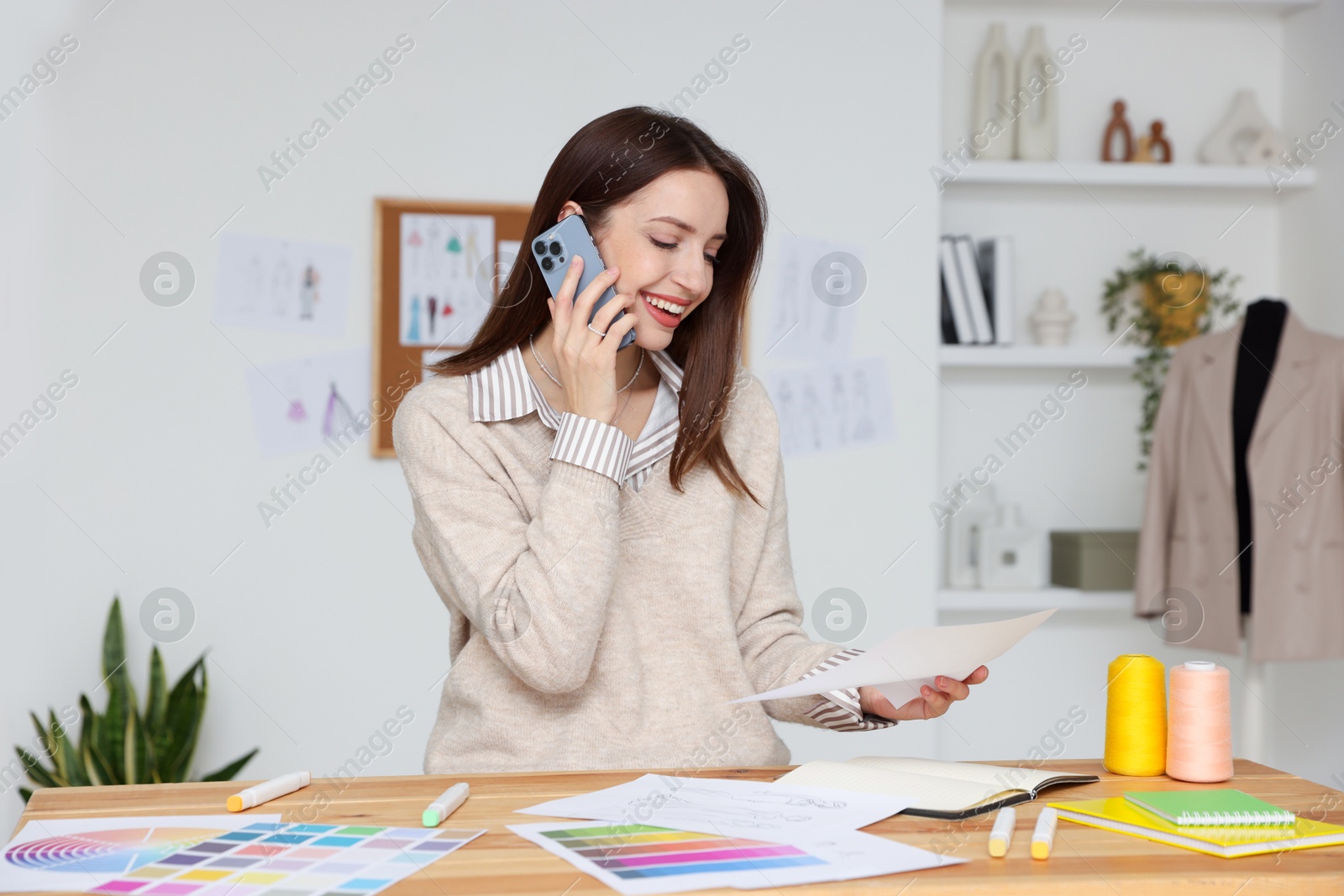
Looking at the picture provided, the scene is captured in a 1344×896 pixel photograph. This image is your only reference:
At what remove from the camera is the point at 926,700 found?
56.3 inches

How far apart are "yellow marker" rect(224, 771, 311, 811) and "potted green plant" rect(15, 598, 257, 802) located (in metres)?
1.76

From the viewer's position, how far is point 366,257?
124 inches

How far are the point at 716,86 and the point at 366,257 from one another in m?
1.07

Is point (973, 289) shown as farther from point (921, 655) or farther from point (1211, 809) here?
point (1211, 809)

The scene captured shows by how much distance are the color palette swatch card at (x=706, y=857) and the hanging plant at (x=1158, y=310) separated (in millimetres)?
2713

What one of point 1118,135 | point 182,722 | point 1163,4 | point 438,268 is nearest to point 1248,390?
point 1118,135

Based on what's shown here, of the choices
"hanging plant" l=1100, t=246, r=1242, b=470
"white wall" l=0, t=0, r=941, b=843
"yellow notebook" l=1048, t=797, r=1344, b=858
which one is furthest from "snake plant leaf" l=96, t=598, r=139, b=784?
"hanging plant" l=1100, t=246, r=1242, b=470

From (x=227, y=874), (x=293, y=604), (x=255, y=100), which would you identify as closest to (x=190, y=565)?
(x=293, y=604)

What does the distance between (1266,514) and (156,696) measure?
2882 mm

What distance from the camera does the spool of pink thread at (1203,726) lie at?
130 centimetres

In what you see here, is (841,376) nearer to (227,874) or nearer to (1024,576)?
(1024,576)

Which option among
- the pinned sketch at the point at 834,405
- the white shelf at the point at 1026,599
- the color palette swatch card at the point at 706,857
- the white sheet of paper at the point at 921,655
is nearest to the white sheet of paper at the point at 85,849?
the color palette swatch card at the point at 706,857

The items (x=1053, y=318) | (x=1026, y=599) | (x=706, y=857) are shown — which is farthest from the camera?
(x=1053, y=318)

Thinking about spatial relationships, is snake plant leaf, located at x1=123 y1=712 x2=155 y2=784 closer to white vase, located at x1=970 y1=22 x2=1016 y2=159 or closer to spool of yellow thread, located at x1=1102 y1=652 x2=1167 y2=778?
spool of yellow thread, located at x1=1102 y1=652 x2=1167 y2=778
